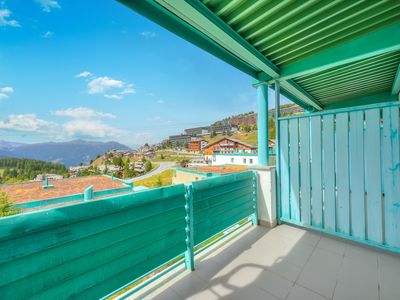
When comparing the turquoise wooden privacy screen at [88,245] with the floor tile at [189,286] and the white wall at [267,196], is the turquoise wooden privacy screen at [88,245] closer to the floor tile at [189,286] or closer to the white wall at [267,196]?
the floor tile at [189,286]

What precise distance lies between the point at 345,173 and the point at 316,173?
32 cm

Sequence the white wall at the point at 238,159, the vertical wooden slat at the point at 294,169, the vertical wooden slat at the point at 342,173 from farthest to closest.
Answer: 1. the white wall at the point at 238,159
2. the vertical wooden slat at the point at 294,169
3. the vertical wooden slat at the point at 342,173

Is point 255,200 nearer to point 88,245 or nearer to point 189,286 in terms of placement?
point 189,286

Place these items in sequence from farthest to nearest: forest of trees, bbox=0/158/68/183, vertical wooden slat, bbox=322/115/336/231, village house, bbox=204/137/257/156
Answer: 1. village house, bbox=204/137/257/156
2. forest of trees, bbox=0/158/68/183
3. vertical wooden slat, bbox=322/115/336/231

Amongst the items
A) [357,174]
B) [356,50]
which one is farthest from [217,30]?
[357,174]

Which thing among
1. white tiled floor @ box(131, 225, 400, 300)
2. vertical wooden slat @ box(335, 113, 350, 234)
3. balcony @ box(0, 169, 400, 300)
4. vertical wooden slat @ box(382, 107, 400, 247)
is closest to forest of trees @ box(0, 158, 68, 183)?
balcony @ box(0, 169, 400, 300)

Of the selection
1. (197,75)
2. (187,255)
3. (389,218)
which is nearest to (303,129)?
(389,218)

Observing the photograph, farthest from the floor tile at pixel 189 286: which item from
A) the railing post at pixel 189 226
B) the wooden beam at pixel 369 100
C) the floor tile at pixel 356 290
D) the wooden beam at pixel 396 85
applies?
the wooden beam at pixel 369 100

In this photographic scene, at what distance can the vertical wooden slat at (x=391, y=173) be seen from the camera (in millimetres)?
1934

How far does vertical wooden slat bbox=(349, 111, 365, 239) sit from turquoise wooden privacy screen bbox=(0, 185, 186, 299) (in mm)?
2207

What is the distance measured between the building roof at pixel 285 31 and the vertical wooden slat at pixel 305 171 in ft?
2.80

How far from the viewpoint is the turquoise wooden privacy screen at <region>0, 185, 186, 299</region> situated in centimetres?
94

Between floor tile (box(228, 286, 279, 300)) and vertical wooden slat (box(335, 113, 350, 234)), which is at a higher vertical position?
vertical wooden slat (box(335, 113, 350, 234))

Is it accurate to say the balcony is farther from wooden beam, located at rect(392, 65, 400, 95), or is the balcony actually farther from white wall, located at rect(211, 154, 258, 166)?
white wall, located at rect(211, 154, 258, 166)
